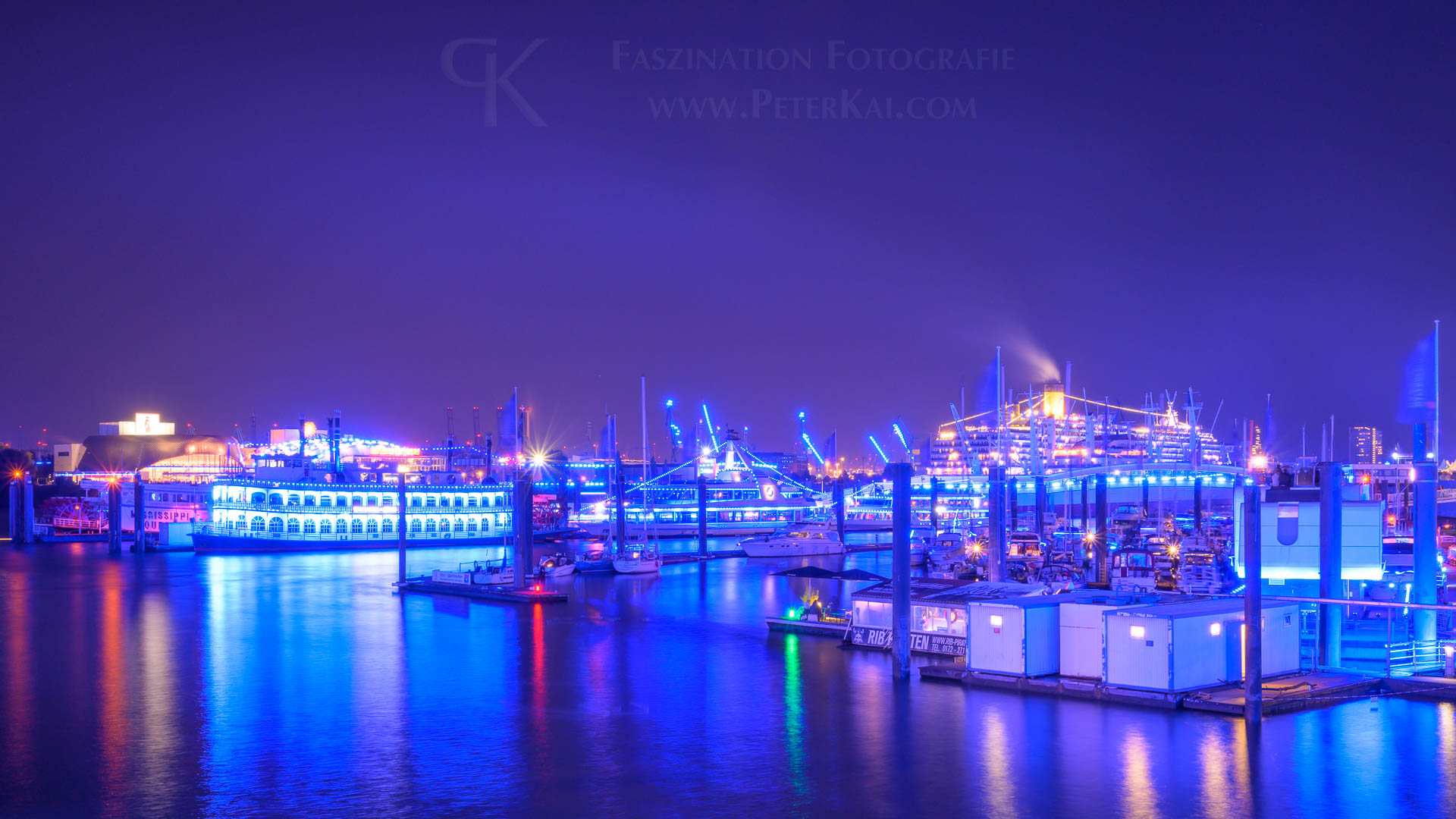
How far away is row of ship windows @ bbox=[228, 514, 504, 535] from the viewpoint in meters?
50.5

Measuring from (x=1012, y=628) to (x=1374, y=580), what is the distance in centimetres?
966

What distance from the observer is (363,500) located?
2105 inches

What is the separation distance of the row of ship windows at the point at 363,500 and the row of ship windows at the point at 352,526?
0.73 meters

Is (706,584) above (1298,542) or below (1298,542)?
below

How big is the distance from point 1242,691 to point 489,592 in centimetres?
1956

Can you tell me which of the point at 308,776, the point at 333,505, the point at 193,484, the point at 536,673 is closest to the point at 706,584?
the point at 536,673

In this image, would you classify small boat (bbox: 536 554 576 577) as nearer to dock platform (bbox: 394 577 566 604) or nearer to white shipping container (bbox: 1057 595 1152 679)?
dock platform (bbox: 394 577 566 604)

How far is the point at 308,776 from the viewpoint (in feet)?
38.3

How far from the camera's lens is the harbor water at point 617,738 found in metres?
10.6

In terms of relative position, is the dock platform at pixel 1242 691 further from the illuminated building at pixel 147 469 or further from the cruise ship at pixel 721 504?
the illuminated building at pixel 147 469

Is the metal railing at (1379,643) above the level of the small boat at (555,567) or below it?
above

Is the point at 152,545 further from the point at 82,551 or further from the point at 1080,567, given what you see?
the point at 1080,567

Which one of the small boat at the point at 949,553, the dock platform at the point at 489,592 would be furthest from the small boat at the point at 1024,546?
the dock platform at the point at 489,592

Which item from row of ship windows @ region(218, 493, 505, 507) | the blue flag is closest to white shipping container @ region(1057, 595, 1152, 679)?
the blue flag
